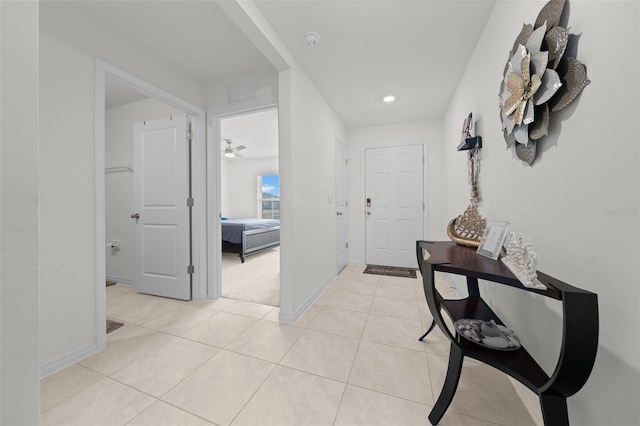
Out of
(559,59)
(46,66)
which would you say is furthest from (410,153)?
(46,66)

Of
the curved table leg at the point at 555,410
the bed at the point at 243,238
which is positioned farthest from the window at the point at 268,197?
the curved table leg at the point at 555,410

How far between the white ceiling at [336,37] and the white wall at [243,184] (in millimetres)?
4967

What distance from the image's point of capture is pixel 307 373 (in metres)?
1.39

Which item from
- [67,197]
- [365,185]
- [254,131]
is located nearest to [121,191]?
[67,197]

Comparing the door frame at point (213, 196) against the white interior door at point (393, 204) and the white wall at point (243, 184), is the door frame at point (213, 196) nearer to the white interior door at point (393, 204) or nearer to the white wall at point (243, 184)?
the white interior door at point (393, 204)

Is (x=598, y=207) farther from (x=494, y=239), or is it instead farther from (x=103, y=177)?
(x=103, y=177)

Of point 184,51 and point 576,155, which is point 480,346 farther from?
point 184,51

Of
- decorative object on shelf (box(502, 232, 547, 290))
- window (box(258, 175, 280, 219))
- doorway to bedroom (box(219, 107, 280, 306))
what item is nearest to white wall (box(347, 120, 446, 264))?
doorway to bedroom (box(219, 107, 280, 306))

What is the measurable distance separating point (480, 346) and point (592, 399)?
1.07ft

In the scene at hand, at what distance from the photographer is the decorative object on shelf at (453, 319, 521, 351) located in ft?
3.27

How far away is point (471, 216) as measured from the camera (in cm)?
147

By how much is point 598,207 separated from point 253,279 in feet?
10.7

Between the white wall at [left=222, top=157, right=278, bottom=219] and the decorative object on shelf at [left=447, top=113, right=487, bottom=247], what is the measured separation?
6037 millimetres

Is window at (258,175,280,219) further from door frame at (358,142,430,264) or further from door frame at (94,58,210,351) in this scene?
door frame at (94,58,210,351)
